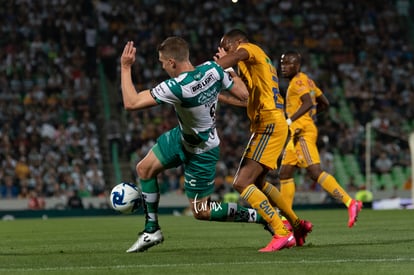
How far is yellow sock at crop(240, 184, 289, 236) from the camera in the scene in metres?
10.2

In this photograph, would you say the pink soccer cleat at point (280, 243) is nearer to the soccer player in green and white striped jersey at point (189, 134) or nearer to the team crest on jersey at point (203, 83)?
the soccer player in green and white striped jersey at point (189, 134)

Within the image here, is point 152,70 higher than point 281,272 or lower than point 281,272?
higher

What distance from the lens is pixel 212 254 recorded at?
32.4 feet

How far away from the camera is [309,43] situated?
3491 centimetres

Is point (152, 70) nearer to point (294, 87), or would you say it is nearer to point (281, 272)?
point (294, 87)

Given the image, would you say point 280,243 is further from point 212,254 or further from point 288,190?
point 288,190

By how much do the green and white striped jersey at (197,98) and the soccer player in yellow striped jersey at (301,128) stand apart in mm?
3670

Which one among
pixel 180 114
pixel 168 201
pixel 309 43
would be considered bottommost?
pixel 168 201

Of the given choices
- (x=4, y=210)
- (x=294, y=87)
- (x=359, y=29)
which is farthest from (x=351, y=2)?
(x=294, y=87)

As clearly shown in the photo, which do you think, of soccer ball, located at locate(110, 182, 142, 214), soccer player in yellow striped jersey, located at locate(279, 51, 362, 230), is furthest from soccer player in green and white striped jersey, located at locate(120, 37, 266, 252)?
soccer player in yellow striped jersey, located at locate(279, 51, 362, 230)

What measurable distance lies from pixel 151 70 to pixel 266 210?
22.2m

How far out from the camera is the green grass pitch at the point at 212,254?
8.24 metres

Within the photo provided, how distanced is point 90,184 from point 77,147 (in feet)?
6.62

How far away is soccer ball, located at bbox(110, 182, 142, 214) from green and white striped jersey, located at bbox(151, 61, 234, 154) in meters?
0.78
